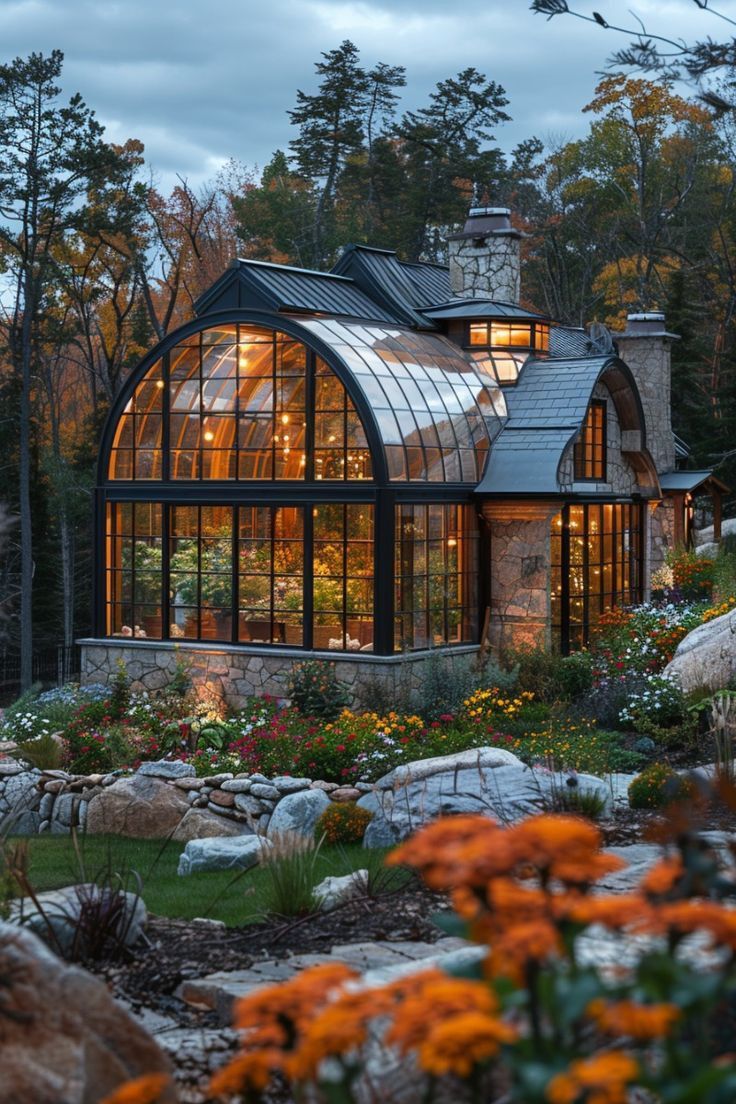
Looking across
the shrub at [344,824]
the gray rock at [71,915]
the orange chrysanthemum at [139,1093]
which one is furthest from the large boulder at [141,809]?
the orange chrysanthemum at [139,1093]

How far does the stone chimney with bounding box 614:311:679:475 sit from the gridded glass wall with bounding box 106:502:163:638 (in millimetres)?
10105

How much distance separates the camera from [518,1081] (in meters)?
2.50

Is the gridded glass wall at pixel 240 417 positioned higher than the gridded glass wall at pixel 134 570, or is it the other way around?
the gridded glass wall at pixel 240 417

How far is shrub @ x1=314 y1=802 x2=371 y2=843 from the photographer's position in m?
9.51

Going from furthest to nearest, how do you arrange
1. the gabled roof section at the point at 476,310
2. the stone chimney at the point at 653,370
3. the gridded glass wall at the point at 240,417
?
the stone chimney at the point at 653,370 → the gabled roof section at the point at 476,310 → the gridded glass wall at the point at 240,417

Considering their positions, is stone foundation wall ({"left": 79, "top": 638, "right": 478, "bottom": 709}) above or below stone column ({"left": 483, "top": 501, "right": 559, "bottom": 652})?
below

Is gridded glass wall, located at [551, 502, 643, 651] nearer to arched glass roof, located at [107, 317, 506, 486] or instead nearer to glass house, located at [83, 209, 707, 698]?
glass house, located at [83, 209, 707, 698]

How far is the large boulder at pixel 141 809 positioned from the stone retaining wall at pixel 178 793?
1.0 inches

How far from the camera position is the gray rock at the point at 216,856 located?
30.3 feet

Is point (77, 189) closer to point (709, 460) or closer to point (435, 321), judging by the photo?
point (435, 321)

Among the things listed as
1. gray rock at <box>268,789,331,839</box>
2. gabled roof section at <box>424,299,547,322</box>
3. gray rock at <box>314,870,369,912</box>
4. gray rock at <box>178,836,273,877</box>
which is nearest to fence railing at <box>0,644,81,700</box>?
gabled roof section at <box>424,299,547,322</box>

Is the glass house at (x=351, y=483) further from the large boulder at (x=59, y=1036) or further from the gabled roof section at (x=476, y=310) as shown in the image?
the large boulder at (x=59, y=1036)

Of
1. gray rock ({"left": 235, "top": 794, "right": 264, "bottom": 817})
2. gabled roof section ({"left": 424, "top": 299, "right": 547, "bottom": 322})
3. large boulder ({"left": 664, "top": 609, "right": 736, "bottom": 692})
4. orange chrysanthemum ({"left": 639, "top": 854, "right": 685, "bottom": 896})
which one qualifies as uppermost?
gabled roof section ({"left": 424, "top": 299, "right": 547, "bottom": 322})

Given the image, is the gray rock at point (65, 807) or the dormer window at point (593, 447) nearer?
the gray rock at point (65, 807)
